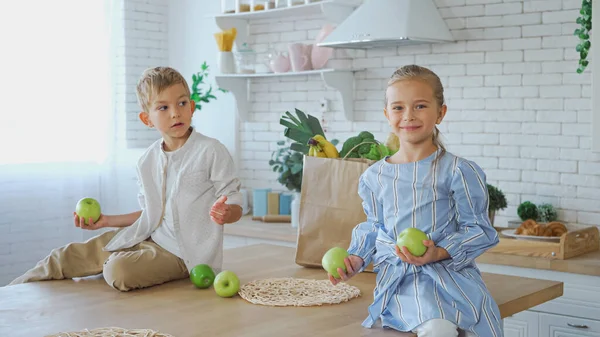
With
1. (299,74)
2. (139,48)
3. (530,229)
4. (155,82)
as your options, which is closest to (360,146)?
(155,82)

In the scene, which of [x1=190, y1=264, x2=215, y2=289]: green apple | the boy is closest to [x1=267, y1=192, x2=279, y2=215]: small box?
the boy

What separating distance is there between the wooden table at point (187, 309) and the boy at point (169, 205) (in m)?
0.07

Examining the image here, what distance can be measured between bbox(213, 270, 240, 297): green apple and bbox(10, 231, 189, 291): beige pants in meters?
0.26

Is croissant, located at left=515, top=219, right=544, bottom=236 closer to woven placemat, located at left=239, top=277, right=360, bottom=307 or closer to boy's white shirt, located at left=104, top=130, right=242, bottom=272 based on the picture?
woven placemat, located at left=239, top=277, right=360, bottom=307

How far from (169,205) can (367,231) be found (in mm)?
782

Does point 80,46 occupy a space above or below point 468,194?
above

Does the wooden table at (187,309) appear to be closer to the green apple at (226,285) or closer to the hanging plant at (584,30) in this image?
the green apple at (226,285)

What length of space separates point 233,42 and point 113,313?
3101 mm

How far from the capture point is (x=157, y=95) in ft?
8.65

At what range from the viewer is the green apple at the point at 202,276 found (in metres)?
2.50

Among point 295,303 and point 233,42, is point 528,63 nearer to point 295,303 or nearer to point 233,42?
point 233,42

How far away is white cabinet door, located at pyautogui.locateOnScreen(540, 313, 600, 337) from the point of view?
11.1 ft

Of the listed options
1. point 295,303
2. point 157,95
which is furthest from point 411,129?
point 157,95

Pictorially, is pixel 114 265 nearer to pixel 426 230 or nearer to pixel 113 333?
pixel 113 333
